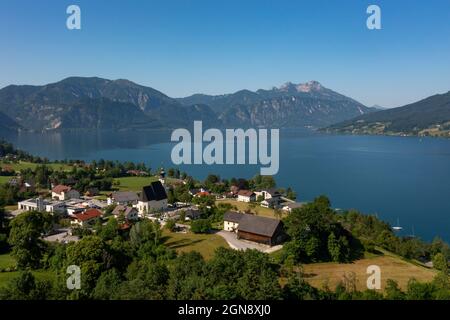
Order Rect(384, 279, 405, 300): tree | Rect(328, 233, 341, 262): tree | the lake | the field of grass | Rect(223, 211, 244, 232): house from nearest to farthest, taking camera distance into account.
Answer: Rect(384, 279, 405, 300): tree < the field of grass < Rect(328, 233, 341, 262): tree < Rect(223, 211, 244, 232): house < the lake

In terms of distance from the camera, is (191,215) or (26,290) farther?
(191,215)

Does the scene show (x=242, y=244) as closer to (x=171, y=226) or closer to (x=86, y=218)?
(x=171, y=226)

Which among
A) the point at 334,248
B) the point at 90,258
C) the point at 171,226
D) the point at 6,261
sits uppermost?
the point at 90,258

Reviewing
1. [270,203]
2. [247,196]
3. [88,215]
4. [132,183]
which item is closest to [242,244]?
[88,215]

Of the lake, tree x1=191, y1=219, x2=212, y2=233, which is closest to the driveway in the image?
tree x1=191, y1=219, x2=212, y2=233

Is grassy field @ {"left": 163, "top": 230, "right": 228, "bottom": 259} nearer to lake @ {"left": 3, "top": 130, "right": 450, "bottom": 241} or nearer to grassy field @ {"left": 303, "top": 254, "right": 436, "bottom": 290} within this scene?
grassy field @ {"left": 303, "top": 254, "right": 436, "bottom": 290}

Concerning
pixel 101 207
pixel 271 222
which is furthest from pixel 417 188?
pixel 101 207
